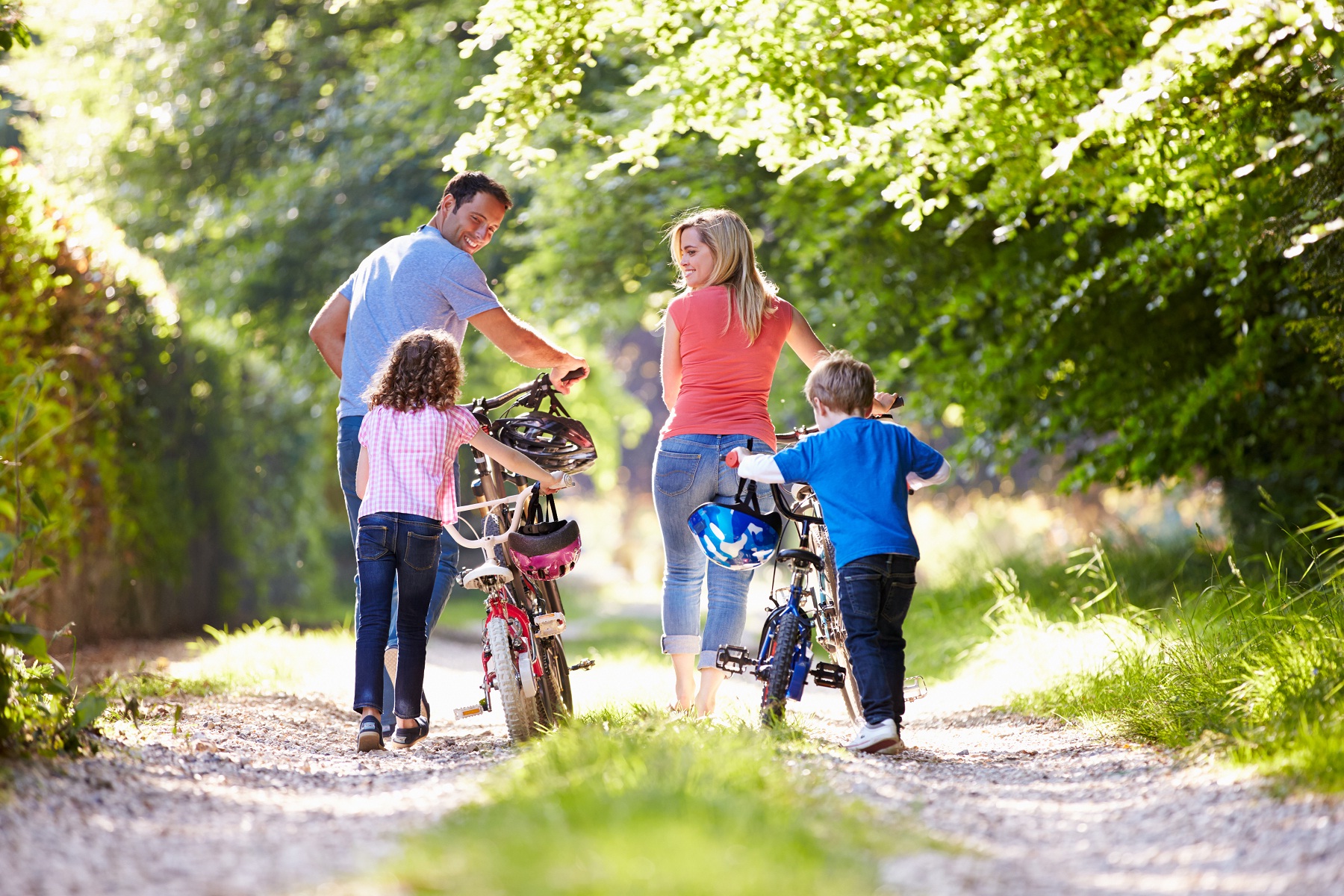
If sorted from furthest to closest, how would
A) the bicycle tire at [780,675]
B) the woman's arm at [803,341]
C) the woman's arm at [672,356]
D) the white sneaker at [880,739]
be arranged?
the woman's arm at [803,341], the woman's arm at [672,356], the bicycle tire at [780,675], the white sneaker at [880,739]

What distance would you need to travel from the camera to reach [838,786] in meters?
3.35

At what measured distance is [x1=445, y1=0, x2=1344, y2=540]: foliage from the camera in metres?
5.42

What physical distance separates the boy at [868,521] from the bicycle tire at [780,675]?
7.2 inches

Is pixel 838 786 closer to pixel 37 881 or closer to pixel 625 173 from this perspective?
pixel 37 881

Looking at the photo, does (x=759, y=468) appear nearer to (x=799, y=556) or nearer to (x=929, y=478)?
(x=799, y=556)

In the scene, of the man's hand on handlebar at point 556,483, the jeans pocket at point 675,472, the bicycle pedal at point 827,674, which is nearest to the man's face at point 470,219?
the man's hand on handlebar at point 556,483

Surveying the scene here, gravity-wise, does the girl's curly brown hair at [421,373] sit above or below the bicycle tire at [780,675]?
above

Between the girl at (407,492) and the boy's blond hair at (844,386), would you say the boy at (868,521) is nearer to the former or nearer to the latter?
the boy's blond hair at (844,386)

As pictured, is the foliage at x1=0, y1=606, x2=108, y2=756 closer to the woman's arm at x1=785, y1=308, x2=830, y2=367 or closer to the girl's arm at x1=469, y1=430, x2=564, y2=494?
the girl's arm at x1=469, y1=430, x2=564, y2=494

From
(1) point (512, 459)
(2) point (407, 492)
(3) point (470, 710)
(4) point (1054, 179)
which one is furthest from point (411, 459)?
(4) point (1054, 179)

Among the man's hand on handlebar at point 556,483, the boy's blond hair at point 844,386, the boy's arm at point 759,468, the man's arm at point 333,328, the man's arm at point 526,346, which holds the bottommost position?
the boy's arm at point 759,468

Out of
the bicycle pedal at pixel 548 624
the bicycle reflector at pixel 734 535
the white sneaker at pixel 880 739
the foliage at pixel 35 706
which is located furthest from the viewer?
the bicycle pedal at pixel 548 624

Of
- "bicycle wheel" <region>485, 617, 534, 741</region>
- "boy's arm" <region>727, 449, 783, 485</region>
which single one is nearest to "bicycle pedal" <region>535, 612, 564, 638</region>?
"bicycle wheel" <region>485, 617, 534, 741</region>

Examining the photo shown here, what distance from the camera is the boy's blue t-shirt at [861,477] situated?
13.6 ft
